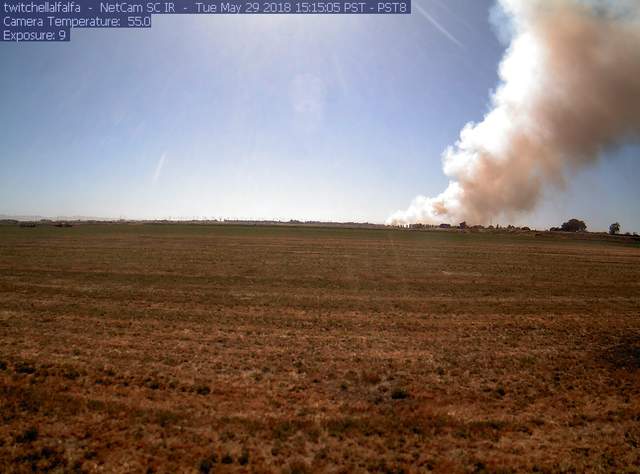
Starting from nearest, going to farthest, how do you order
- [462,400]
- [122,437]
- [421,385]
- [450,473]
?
1. [450,473]
2. [122,437]
3. [462,400]
4. [421,385]

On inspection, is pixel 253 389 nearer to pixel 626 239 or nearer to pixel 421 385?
pixel 421 385

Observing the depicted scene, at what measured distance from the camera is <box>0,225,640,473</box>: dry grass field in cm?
661

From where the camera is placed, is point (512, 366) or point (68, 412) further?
point (512, 366)

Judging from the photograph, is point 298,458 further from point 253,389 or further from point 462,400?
point 462,400

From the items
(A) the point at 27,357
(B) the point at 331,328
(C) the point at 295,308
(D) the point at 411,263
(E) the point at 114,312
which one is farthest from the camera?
(D) the point at 411,263

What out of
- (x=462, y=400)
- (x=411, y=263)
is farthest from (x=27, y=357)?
(x=411, y=263)

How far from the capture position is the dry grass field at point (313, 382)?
6.61 m

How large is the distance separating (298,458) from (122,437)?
11.4 feet

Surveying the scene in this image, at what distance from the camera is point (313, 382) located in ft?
31.7

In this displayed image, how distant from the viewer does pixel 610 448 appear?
6.96 meters

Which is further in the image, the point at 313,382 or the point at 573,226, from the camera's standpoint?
the point at 573,226

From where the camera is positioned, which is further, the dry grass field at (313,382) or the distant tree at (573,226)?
the distant tree at (573,226)

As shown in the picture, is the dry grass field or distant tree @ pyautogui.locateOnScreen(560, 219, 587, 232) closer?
the dry grass field

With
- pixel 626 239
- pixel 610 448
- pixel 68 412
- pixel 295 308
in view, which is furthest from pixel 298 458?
pixel 626 239
